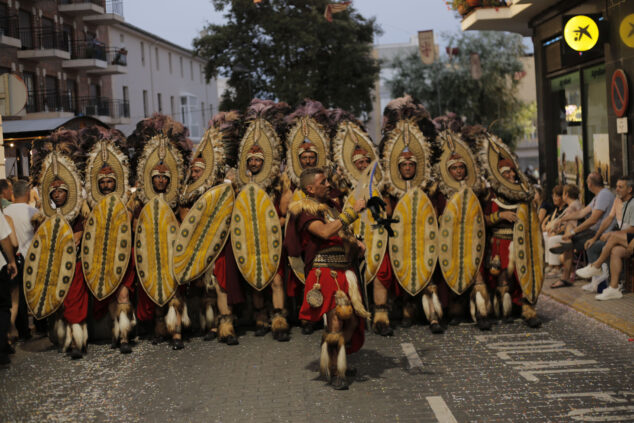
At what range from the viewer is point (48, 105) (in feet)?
114

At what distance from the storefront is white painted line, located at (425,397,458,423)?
8.01m

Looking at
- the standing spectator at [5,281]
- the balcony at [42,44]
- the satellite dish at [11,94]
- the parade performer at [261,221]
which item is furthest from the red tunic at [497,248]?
the balcony at [42,44]

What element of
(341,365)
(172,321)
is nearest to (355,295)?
(341,365)

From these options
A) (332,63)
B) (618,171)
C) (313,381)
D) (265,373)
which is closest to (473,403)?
(313,381)

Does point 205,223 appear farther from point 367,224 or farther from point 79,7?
point 79,7

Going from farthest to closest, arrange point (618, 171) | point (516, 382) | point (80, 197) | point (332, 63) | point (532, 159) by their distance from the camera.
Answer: point (532, 159) < point (332, 63) < point (618, 171) < point (80, 197) < point (516, 382)

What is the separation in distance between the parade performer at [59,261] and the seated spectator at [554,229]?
288 inches

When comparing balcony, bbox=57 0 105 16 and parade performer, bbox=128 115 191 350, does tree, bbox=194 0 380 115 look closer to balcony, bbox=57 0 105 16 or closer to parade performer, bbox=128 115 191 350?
balcony, bbox=57 0 105 16

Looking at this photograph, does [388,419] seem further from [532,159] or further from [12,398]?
[532,159]

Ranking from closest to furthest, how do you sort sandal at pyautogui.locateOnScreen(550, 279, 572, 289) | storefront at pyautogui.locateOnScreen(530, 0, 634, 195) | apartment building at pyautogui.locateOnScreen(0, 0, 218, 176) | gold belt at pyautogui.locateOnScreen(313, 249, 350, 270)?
gold belt at pyautogui.locateOnScreen(313, 249, 350, 270)
sandal at pyautogui.locateOnScreen(550, 279, 572, 289)
storefront at pyautogui.locateOnScreen(530, 0, 634, 195)
apartment building at pyautogui.locateOnScreen(0, 0, 218, 176)

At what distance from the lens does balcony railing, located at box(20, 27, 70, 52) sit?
110ft

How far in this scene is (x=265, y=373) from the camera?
7.20 meters

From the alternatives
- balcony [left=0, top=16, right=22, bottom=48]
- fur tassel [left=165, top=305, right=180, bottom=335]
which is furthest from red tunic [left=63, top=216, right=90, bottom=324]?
balcony [left=0, top=16, right=22, bottom=48]

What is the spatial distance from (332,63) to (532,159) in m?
36.6
